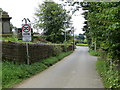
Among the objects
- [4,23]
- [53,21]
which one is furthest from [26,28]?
[53,21]

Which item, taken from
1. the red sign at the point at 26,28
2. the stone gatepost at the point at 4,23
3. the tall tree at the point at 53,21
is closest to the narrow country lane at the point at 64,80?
the red sign at the point at 26,28

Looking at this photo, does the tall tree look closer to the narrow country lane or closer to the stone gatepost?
the stone gatepost

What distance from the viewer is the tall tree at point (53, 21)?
36.1 metres

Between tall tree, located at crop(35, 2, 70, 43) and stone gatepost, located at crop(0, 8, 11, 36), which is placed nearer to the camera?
stone gatepost, located at crop(0, 8, 11, 36)

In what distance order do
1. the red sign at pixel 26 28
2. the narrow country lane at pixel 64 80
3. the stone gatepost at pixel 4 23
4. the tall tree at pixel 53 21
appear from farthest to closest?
1. the tall tree at pixel 53 21
2. the stone gatepost at pixel 4 23
3. the red sign at pixel 26 28
4. the narrow country lane at pixel 64 80

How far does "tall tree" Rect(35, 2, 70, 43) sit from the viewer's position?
118ft

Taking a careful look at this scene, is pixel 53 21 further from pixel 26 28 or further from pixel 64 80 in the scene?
pixel 64 80

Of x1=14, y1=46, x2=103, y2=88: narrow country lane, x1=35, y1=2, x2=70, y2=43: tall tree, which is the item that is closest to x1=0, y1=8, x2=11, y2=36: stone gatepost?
x1=14, y1=46, x2=103, y2=88: narrow country lane

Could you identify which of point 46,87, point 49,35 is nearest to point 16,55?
point 46,87

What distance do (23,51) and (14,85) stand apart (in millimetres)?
Answer: 3415

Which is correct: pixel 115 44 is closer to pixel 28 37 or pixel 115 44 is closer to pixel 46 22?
pixel 28 37

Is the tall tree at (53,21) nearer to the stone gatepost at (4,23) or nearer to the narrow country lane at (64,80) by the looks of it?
the stone gatepost at (4,23)

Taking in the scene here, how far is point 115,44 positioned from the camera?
5527 mm

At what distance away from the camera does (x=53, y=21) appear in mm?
36344
